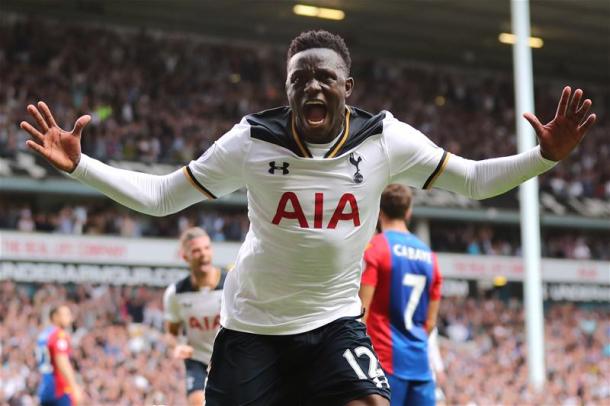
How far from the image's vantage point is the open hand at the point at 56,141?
452 centimetres

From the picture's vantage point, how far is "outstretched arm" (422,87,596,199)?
452 cm

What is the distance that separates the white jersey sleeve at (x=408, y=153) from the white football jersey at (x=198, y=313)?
12.7 feet

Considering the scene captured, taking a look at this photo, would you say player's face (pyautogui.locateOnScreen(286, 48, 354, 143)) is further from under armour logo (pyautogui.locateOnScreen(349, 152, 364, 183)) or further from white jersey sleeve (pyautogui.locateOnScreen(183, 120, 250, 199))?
white jersey sleeve (pyautogui.locateOnScreen(183, 120, 250, 199))

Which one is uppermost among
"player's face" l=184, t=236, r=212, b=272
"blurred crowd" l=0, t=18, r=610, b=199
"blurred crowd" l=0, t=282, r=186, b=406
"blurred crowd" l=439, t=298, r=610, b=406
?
"blurred crowd" l=0, t=18, r=610, b=199

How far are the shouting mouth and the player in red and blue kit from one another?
2.42 m

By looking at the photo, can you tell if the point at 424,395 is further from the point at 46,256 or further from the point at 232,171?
the point at 46,256

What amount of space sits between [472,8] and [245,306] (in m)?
29.0

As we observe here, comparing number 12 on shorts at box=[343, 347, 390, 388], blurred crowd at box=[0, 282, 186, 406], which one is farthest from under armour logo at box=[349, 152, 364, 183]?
blurred crowd at box=[0, 282, 186, 406]

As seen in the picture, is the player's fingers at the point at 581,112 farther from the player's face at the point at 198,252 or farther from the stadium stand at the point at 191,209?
the stadium stand at the point at 191,209

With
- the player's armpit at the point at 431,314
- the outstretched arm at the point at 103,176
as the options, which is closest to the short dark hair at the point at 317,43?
the outstretched arm at the point at 103,176

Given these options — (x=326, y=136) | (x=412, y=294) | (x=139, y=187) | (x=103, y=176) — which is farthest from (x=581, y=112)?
(x=412, y=294)

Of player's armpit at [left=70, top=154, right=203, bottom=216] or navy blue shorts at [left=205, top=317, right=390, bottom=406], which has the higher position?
player's armpit at [left=70, top=154, right=203, bottom=216]

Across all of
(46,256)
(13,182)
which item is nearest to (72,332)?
(46,256)

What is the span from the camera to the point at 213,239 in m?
27.0
